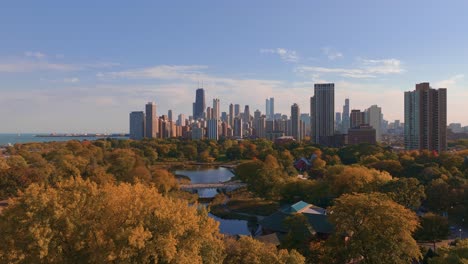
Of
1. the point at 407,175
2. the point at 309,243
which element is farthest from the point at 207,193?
the point at 309,243

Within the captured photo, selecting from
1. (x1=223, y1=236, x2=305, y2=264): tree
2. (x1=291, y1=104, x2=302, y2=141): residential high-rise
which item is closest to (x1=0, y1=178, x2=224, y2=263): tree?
(x1=223, y1=236, x2=305, y2=264): tree

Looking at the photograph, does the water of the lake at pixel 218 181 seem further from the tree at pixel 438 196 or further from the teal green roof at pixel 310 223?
the tree at pixel 438 196

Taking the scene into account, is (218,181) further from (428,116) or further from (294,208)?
(428,116)

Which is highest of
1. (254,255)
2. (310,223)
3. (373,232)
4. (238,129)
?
(238,129)

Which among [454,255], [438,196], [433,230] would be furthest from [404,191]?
[454,255]

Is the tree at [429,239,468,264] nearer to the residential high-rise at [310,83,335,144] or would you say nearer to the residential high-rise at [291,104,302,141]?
the residential high-rise at [310,83,335,144]

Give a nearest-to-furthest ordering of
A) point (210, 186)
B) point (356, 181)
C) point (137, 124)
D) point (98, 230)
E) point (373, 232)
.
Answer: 1. point (98, 230)
2. point (373, 232)
3. point (356, 181)
4. point (210, 186)
5. point (137, 124)
